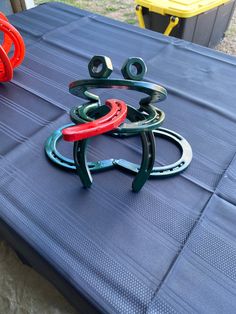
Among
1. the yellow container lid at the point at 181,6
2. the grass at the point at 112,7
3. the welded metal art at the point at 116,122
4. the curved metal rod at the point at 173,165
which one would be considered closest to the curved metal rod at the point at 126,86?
the welded metal art at the point at 116,122

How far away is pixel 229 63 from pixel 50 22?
0.98m

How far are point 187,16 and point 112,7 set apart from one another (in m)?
1.40

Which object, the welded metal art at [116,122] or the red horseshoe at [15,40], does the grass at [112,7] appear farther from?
the welded metal art at [116,122]

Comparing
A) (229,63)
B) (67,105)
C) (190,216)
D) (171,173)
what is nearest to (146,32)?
(229,63)

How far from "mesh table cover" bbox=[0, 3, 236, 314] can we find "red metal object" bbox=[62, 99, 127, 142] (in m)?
0.22

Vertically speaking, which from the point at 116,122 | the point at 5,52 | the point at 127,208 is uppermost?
the point at 116,122

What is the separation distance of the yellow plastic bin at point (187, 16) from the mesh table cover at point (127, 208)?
1.94ft

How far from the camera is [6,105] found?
101 cm

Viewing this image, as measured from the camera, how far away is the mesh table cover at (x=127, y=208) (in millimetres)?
564

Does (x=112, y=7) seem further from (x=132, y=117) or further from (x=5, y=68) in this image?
(x=132, y=117)

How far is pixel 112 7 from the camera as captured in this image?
8.90 feet

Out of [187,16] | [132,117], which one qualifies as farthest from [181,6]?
[132,117]

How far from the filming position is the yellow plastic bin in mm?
1589

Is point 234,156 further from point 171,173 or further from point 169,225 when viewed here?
point 169,225
